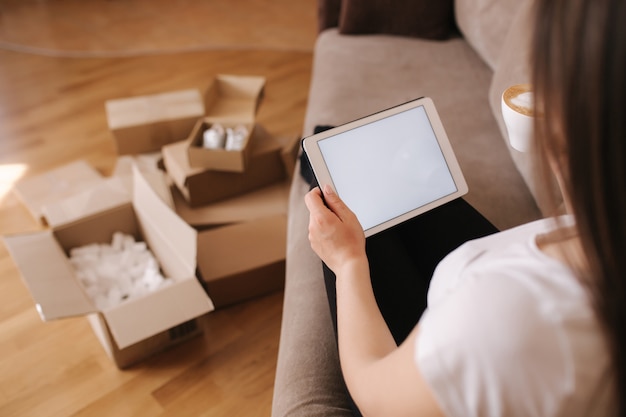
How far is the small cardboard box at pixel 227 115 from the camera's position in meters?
1.59

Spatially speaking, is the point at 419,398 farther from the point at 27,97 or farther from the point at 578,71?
the point at 27,97

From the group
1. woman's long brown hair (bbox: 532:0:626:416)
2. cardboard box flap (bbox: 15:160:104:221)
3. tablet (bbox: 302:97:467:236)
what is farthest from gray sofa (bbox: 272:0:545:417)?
cardboard box flap (bbox: 15:160:104:221)

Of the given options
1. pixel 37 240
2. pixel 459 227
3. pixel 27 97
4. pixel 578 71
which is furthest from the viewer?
pixel 27 97

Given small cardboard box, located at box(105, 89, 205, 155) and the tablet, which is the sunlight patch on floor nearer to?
small cardboard box, located at box(105, 89, 205, 155)

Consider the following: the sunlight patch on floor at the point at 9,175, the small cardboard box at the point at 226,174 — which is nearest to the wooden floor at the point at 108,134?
the sunlight patch on floor at the point at 9,175

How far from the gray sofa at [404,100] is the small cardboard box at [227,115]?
0.21 meters

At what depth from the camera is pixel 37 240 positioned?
4.60 feet

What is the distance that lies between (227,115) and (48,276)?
2.73ft

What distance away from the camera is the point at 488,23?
1.69 metres

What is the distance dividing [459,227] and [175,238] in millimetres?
690

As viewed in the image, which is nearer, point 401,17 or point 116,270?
point 116,270

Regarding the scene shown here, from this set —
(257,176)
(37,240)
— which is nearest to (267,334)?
(257,176)

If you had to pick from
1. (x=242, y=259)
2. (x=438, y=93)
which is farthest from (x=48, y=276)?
(x=438, y=93)

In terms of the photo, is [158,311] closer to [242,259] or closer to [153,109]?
[242,259]
